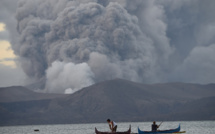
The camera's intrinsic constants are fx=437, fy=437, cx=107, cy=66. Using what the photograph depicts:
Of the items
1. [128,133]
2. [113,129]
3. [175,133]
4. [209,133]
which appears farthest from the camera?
[209,133]

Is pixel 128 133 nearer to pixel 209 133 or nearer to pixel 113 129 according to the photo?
pixel 113 129

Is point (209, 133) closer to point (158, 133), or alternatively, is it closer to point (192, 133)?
point (192, 133)

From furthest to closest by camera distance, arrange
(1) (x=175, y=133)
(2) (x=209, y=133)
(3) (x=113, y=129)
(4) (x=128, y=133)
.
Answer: (2) (x=209, y=133)
(1) (x=175, y=133)
(4) (x=128, y=133)
(3) (x=113, y=129)

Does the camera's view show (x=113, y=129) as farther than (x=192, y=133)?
No

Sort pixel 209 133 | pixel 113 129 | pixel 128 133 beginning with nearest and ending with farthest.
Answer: pixel 113 129
pixel 128 133
pixel 209 133

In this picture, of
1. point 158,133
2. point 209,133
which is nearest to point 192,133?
point 209,133

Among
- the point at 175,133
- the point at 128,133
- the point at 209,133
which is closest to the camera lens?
the point at 128,133

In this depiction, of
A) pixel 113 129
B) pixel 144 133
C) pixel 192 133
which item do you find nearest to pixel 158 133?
pixel 144 133

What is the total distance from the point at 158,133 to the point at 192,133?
23.5m

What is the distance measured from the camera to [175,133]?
10156 centimetres

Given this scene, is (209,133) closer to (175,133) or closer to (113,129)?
(175,133)

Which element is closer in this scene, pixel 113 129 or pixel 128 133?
pixel 113 129

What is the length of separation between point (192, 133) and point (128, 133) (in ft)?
95.7

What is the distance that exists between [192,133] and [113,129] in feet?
120
